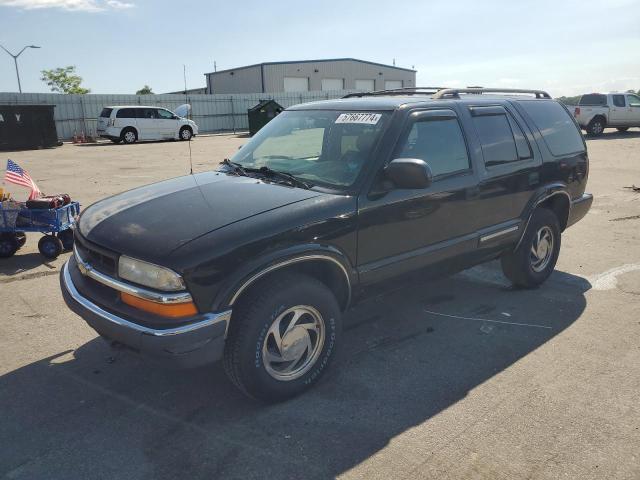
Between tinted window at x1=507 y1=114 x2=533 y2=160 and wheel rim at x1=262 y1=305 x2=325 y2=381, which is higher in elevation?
tinted window at x1=507 y1=114 x2=533 y2=160

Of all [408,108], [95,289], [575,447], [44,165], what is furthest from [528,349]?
[44,165]

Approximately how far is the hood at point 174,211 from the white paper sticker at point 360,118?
0.79 m

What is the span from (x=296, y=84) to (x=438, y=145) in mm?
51790

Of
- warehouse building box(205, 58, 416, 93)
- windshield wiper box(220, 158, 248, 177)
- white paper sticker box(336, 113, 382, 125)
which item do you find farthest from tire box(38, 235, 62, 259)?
warehouse building box(205, 58, 416, 93)

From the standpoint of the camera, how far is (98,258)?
326cm

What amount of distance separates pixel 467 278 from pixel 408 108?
2.38 metres

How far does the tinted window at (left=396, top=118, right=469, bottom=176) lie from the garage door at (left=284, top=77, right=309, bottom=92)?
167ft

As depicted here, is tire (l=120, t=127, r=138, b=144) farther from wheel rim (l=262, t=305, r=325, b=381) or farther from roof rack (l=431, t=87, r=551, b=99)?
wheel rim (l=262, t=305, r=325, b=381)

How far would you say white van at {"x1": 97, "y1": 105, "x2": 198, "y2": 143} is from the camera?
26.5 m

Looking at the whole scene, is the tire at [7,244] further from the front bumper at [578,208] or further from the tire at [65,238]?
the front bumper at [578,208]

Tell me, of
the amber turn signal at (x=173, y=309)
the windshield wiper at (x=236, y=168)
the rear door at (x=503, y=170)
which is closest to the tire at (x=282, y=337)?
the amber turn signal at (x=173, y=309)

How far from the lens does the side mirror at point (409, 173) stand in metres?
3.43

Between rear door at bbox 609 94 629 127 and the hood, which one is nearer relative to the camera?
the hood

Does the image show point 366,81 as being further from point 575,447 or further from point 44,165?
point 575,447
